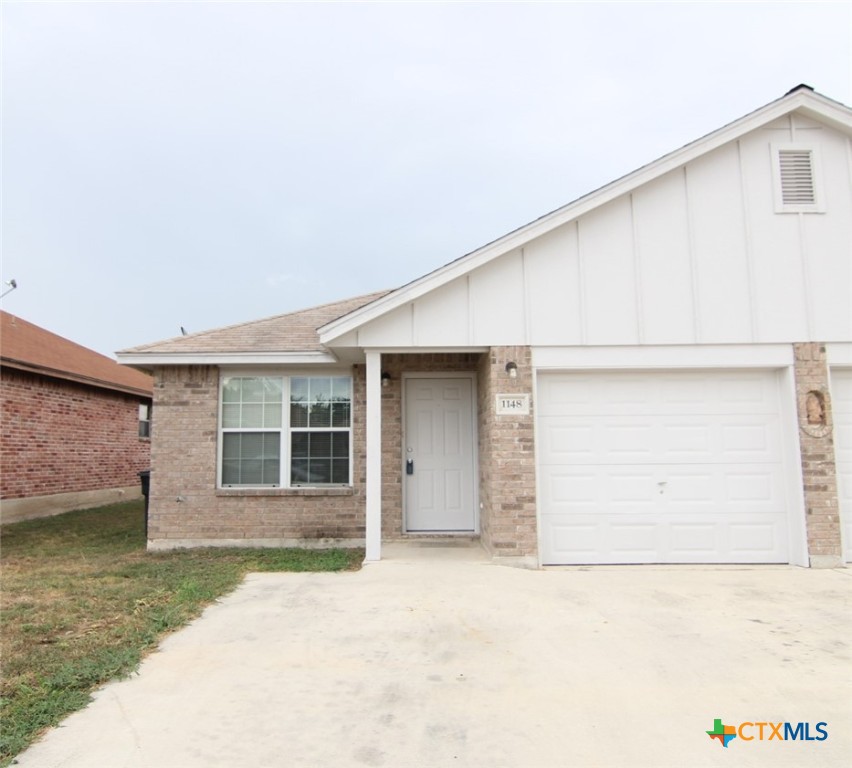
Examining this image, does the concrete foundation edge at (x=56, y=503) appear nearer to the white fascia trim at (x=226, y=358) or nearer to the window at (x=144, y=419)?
the window at (x=144, y=419)

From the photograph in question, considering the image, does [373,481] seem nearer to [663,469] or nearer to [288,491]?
[288,491]

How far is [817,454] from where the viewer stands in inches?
258

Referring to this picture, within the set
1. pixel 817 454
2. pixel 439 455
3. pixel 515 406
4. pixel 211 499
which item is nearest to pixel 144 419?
pixel 211 499

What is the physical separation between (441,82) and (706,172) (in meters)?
19.7

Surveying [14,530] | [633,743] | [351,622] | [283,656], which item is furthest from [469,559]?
[14,530]

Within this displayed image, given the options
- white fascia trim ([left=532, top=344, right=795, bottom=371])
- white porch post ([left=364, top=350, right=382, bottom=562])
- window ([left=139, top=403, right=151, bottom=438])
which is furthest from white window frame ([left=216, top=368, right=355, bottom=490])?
window ([left=139, top=403, right=151, bottom=438])

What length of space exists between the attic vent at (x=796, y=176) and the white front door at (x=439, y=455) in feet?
15.9

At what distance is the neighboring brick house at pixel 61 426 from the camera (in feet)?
38.0

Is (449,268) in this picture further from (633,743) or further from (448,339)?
(633,743)

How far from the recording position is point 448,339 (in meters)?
6.84

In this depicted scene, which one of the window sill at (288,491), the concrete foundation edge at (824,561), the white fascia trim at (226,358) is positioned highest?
the white fascia trim at (226,358)

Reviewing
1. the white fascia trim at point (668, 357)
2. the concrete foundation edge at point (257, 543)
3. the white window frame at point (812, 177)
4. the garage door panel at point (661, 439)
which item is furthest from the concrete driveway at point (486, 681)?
the white window frame at point (812, 177)

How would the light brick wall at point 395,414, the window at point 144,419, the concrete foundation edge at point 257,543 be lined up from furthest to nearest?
the window at point 144,419 < the concrete foundation edge at point 257,543 < the light brick wall at point 395,414

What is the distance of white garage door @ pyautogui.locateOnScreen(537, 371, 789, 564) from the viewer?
672 cm
